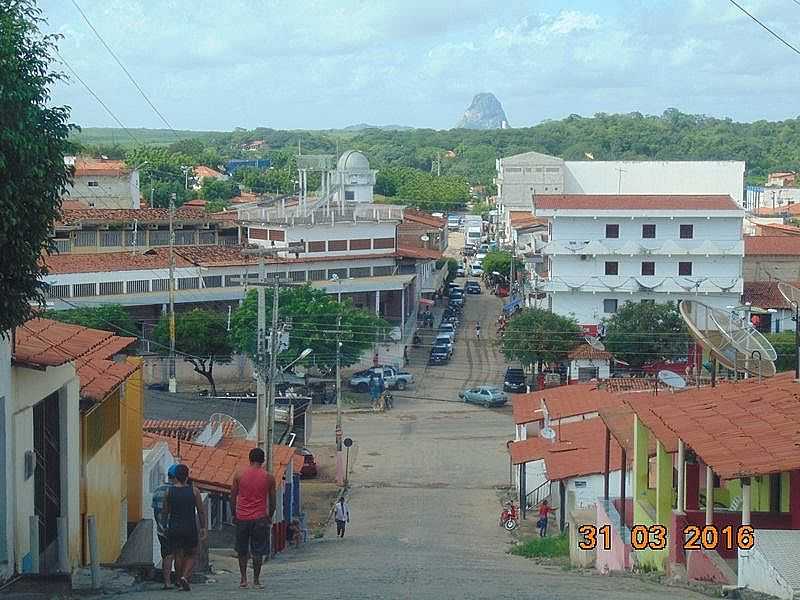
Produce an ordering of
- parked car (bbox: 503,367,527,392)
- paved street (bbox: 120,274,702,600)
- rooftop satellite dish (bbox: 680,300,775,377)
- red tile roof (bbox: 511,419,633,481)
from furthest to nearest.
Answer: parked car (bbox: 503,367,527,392) < red tile roof (bbox: 511,419,633,481) < rooftop satellite dish (bbox: 680,300,775,377) < paved street (bbox: 120,274,702,600)

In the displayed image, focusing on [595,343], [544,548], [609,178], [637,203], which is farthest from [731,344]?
[609,178]

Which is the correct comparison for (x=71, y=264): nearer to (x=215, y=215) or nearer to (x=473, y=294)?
(x=215, y=215)

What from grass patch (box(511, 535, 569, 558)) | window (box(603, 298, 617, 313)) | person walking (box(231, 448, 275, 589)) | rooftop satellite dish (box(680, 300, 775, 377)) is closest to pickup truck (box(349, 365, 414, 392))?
window (box(603, 298, 617, 313))

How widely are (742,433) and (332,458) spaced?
26284 millimetres

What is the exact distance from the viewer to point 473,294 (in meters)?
76.9

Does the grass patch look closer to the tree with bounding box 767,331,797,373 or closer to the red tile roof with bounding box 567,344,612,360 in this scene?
the tree with bounding box 767,331,797,373

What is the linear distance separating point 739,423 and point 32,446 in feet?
24.4

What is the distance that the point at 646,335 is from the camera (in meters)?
47.0

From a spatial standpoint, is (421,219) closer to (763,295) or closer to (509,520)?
(763,295)

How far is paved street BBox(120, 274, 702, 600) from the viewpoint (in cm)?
1165

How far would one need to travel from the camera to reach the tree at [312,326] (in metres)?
46.5

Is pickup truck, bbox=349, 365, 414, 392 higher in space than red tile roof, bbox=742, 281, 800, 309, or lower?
lower

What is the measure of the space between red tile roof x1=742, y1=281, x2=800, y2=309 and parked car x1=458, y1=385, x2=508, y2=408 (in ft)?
40.5

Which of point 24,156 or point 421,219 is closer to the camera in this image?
point 24,156
